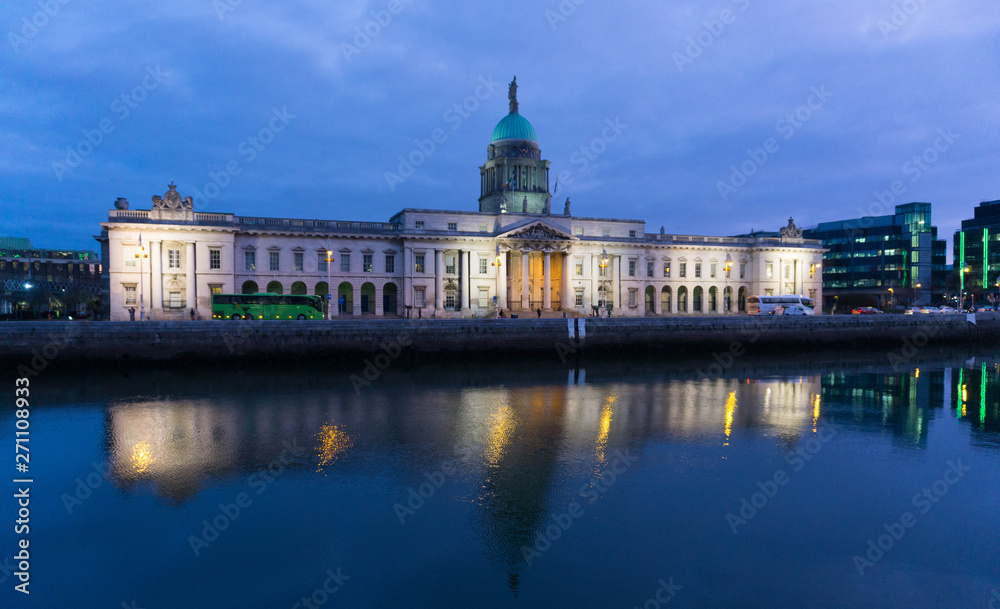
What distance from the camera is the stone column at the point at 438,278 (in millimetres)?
57094

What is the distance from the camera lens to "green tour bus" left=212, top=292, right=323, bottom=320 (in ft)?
133

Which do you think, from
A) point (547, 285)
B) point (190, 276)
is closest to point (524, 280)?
point (547, 285)

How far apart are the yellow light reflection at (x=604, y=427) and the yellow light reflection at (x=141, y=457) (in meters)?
11.4

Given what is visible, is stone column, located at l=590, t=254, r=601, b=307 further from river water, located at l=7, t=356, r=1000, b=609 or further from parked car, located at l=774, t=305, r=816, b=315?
river water, located at l=7, t=356, r=1000, b=609

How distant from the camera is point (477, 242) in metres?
58.2

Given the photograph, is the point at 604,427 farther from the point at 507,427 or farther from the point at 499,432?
the point at 499,432

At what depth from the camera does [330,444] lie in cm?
1605

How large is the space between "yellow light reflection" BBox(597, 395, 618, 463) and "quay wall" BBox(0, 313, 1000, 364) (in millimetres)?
14071

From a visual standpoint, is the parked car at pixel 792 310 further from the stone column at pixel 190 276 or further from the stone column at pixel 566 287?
the stone column at pixel 190 276

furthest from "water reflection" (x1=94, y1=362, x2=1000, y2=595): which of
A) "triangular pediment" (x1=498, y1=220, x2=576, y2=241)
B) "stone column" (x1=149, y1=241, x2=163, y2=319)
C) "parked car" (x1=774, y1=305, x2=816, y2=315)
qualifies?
"triangular pediment" (x1=498, y1=220, x2=576, y2=241)

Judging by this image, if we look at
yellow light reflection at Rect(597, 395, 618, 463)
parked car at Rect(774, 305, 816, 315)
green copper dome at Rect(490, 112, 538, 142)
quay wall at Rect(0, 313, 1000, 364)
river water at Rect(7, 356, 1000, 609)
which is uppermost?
green copper dome at Rect(490, 112, 538, 142)

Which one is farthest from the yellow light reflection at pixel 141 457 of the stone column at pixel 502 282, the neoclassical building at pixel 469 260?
the stone column at pixel 502 282

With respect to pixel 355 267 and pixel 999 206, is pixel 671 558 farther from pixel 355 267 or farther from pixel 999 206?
pixel 999 206

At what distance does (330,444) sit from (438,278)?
137 feet
